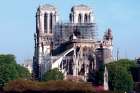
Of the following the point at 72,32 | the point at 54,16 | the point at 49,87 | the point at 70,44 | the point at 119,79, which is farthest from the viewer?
the point at 54,16

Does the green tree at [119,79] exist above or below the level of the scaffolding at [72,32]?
A: below

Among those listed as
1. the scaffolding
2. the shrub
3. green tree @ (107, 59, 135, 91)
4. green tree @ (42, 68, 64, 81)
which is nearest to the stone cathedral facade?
the scaffolding

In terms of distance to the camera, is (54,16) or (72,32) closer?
(72,32)

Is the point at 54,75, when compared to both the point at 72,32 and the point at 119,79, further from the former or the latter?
the point at 72,32

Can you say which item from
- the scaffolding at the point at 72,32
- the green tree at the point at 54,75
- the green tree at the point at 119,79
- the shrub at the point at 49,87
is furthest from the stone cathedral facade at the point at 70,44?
the shrub at the point at 49,87

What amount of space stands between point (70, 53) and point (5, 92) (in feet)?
154

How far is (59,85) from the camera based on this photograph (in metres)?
97.2

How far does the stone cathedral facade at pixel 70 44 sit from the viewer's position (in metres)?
139

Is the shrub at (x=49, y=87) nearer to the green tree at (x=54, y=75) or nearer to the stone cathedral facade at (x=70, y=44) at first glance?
the green tree at (x=54, y=75)

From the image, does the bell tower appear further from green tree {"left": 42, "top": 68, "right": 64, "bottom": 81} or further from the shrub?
the shrub

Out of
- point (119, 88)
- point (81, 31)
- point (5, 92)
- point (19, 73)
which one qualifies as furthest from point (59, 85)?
point (81, 31)

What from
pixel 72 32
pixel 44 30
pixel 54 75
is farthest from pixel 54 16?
pixel 54 75

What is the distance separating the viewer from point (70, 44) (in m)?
145

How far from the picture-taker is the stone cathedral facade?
13938 centimetres
